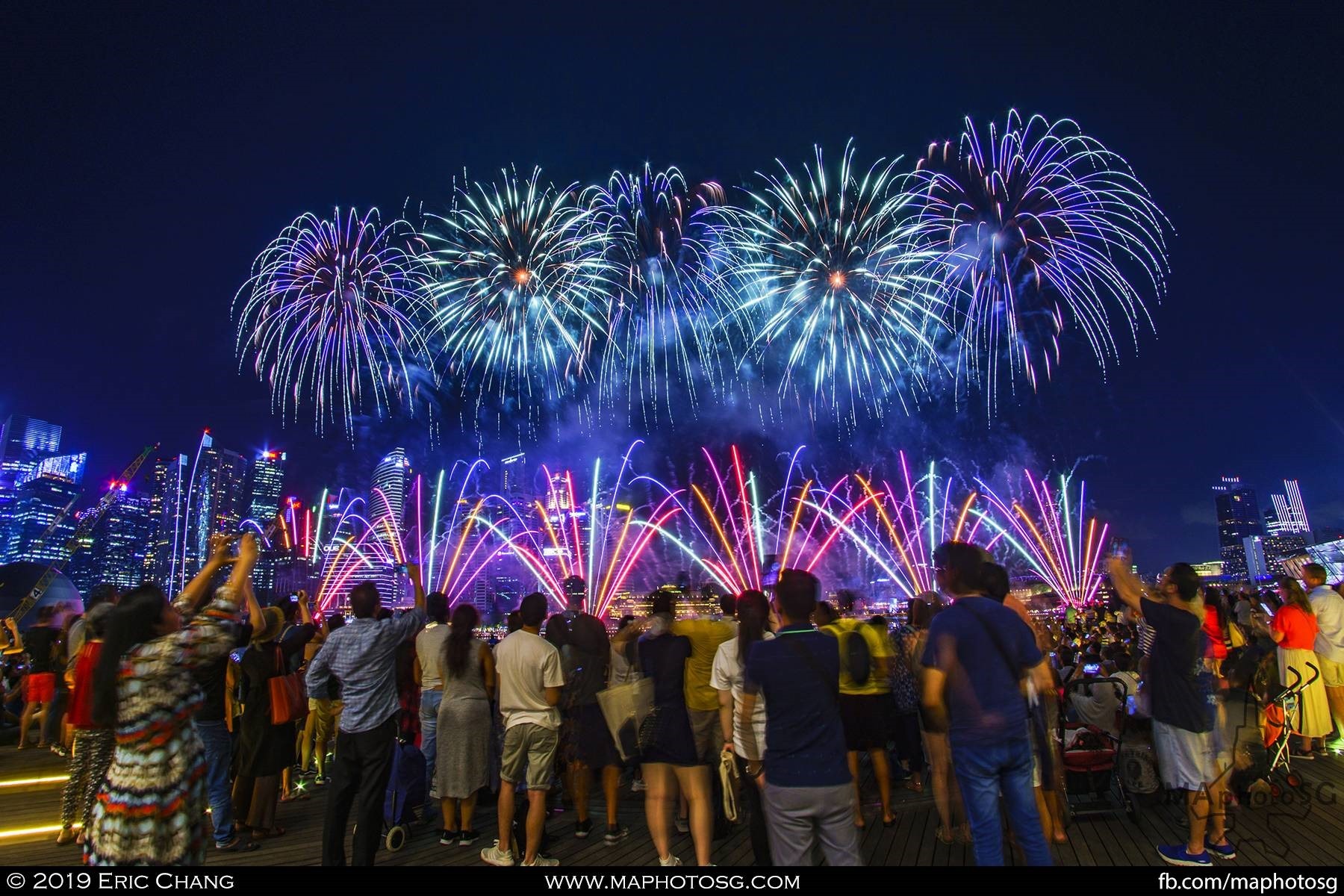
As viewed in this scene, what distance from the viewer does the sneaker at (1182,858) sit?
5770mm

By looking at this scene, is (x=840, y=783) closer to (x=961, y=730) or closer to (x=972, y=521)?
(x=961, y=730)

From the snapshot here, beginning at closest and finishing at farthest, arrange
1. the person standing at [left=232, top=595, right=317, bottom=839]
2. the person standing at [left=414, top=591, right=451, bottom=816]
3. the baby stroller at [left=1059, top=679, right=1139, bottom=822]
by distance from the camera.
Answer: the person standing at [left=232, top=595, right=317, bottom=839], the baby stroller at [left=1059, top=679, right=1139, bottom=822], the person standing at [left=414, top=591, right=451, bottom=816]

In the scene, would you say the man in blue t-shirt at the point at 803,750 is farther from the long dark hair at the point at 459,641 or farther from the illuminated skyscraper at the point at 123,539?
the illuminated skyscraper at the point at 123,539

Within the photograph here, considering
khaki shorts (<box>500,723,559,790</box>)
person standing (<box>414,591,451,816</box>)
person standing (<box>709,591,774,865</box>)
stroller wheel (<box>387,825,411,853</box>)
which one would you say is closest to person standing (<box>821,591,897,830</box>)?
person standing (<box>709,591,774,865</box>)

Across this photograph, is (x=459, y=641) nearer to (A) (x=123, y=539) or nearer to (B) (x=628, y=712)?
(B) (x=628, y=712)

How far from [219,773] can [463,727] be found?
7.84ft

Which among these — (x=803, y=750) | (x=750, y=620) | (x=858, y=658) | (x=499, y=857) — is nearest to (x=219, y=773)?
(x=499, y=857)

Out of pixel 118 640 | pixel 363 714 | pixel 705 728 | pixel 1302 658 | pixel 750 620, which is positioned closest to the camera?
pixel 118 640

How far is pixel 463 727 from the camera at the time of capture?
7285mm

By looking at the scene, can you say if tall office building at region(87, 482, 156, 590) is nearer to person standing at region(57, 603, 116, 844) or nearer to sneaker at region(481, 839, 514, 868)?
person standing at region(57, 603, 116, 844)

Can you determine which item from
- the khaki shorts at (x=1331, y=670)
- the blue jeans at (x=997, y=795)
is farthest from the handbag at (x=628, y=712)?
the khaki shorts at (x=1331, y=670)

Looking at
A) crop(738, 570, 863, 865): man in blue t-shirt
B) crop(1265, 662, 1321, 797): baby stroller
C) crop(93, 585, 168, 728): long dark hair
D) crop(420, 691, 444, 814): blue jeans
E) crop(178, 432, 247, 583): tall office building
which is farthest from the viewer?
crop(178, 432, 247, 583): tall office building

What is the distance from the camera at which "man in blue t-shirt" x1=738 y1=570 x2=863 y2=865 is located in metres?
4.24
